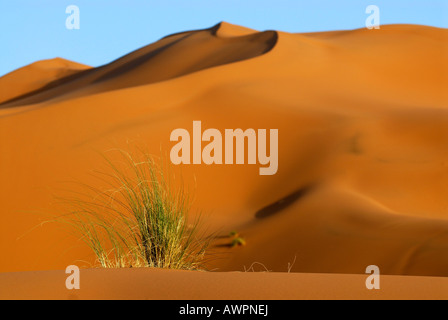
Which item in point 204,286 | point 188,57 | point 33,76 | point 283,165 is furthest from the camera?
point 33,76

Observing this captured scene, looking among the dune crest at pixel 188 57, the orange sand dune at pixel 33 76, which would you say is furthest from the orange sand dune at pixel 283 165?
the orange sand dune at pixel 33 76

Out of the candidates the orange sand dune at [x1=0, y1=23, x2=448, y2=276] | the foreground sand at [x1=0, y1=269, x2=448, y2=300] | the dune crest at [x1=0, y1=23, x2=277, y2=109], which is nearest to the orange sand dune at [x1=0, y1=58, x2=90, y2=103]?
the dune crest at [x1=0, y1=23, x2=277, y2=109]

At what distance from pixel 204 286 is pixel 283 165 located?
26.2ft

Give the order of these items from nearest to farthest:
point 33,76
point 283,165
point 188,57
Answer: point 283,165 < point 188,57 < point 33,76

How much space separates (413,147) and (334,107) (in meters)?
2.70

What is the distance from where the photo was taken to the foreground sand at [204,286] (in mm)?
3637

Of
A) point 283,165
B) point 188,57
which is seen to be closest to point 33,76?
point 188,57

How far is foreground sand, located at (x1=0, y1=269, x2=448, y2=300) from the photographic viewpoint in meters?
3.64

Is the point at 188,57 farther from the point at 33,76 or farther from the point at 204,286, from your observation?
the point at 204,286

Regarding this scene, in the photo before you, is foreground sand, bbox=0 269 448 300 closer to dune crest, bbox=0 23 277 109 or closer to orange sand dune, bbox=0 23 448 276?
orange sand dune, bbox=0 23 448 276

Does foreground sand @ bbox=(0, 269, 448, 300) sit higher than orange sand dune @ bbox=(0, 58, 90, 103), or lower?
lower

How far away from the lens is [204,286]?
3738 millimetres

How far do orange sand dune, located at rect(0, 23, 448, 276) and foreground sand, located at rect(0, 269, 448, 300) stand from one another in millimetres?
2624

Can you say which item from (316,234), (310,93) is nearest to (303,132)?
(310,93)
